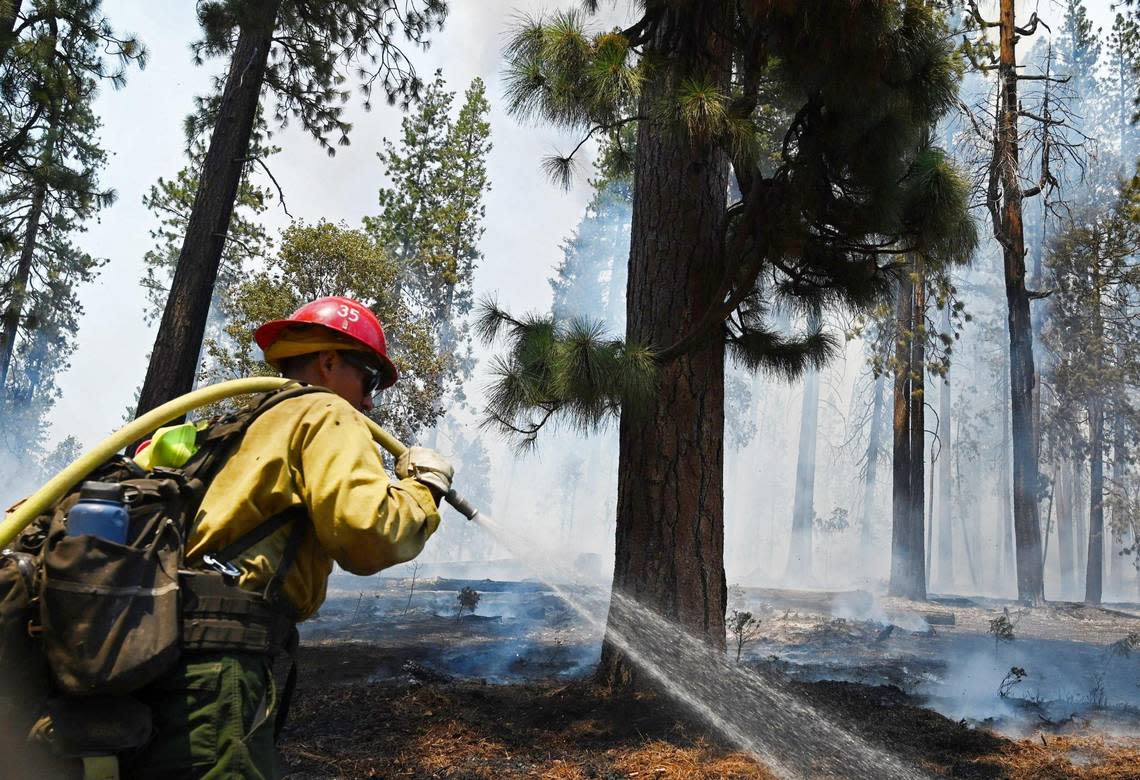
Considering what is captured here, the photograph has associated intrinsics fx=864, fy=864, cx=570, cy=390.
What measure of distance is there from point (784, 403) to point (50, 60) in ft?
223

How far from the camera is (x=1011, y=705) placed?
23.6 feet

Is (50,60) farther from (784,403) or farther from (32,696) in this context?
(784,403)

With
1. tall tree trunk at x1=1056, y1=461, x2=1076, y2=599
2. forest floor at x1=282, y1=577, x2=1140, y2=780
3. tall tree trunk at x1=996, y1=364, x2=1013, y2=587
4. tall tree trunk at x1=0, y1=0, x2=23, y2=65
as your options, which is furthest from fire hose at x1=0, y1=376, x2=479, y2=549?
tall tree trunk at x1=996, y1=364, x2=1013, y2=587

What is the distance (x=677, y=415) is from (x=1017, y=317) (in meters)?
12.9

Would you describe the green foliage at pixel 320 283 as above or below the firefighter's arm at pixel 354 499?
above

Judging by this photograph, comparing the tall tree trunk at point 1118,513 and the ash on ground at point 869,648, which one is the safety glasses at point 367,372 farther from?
the tall tree trunk at point 1118,513

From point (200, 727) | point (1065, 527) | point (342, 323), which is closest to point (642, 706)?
point (342, 323)

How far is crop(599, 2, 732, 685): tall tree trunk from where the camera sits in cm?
518

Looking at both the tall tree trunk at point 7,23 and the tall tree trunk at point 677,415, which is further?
the tall tree trunk at point 7,23

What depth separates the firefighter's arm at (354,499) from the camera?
5.87 ft

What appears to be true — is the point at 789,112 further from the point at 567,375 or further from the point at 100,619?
the point at 100,619

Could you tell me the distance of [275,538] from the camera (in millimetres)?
1945

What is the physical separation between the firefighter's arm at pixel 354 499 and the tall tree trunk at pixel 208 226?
568cm

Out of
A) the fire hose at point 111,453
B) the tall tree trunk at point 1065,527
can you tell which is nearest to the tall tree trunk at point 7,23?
the fire hose at point 111,453
